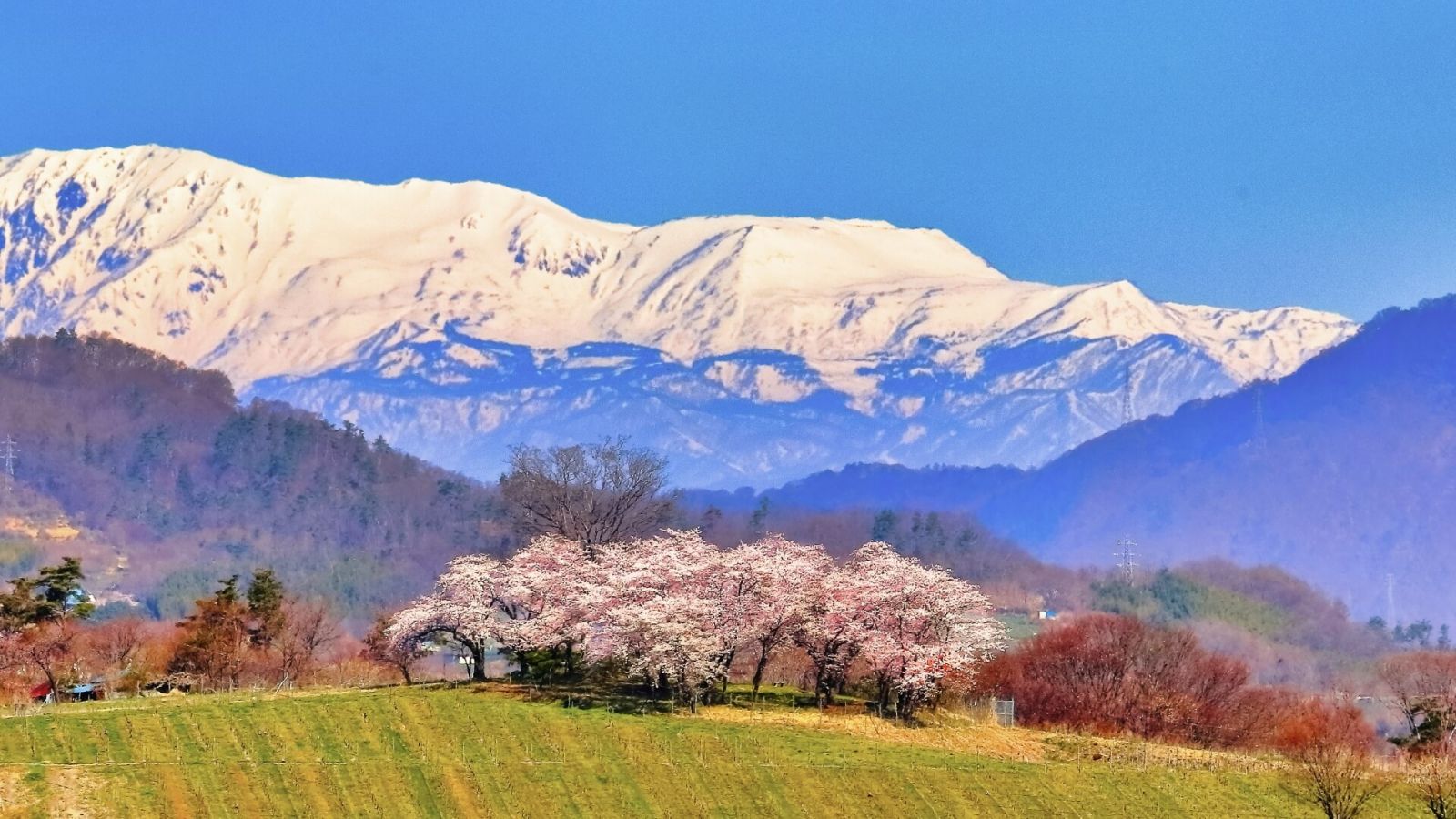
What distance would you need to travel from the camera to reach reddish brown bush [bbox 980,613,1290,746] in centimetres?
13538

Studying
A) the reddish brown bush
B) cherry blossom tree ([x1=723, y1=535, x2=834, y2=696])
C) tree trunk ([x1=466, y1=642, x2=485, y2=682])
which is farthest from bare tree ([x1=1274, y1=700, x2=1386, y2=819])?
tree trunk ([x1=466, y1=642, x2=485, y2=682])

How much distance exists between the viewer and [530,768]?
86688mm

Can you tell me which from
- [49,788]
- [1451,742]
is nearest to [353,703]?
[49,788]

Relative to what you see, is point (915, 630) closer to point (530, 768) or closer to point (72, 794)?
point (530, 768)

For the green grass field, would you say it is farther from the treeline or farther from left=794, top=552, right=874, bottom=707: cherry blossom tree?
the treeline

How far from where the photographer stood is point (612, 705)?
100438 mm

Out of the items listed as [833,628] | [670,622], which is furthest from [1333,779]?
[670,622]

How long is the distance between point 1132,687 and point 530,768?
72.3 meters

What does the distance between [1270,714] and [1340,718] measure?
51.8 feet

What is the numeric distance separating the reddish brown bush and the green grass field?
85.8 ft

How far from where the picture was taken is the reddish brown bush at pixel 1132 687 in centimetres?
13538

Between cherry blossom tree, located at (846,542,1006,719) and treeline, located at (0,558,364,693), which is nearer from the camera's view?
cherry blossom tree, located at (846,542,1006,719)

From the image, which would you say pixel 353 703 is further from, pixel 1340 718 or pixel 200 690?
pixel 1340 718

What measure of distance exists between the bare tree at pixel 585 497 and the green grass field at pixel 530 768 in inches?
1401
